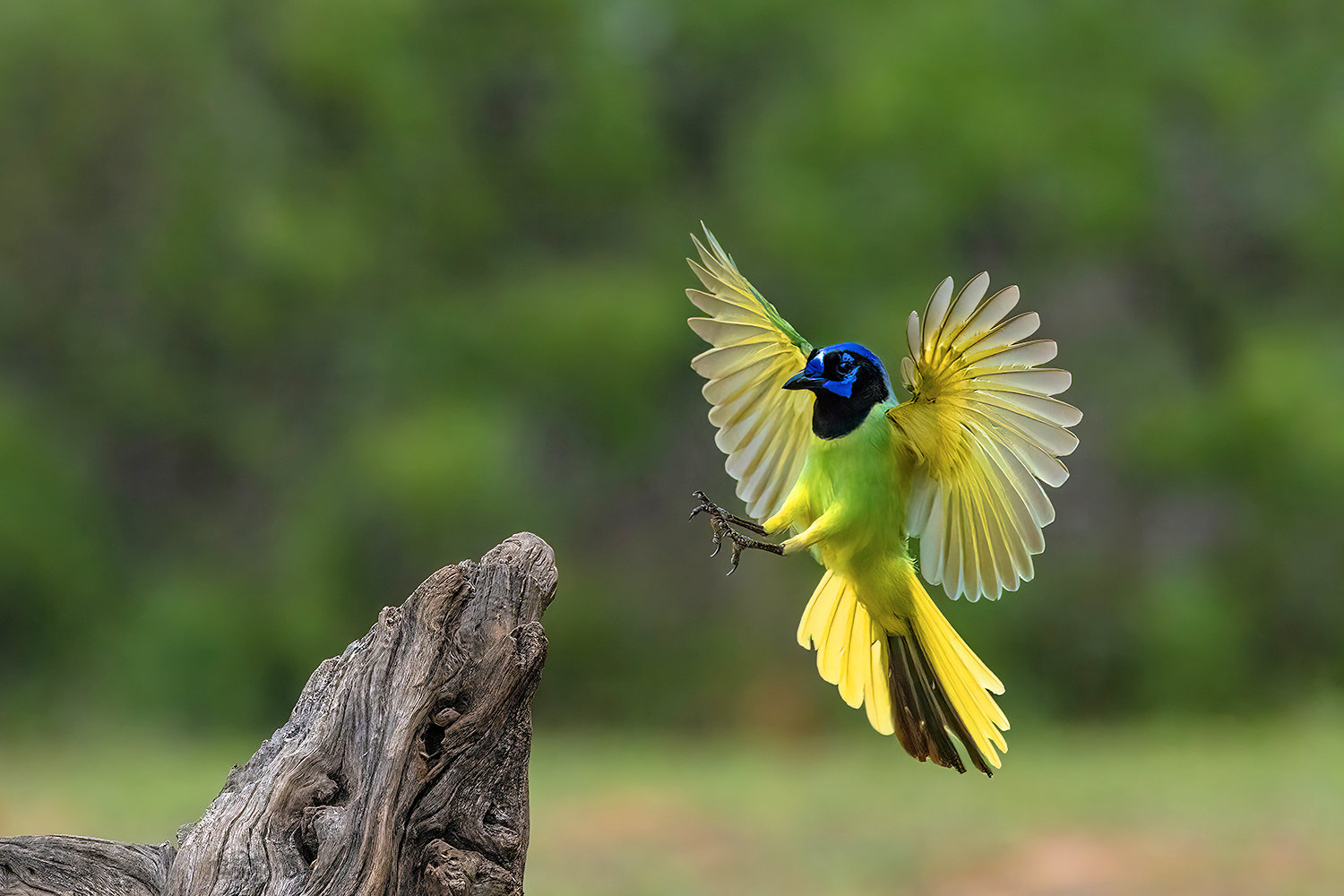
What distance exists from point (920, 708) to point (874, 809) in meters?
4.16

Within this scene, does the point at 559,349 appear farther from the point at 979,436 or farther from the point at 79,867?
the point at 79,867

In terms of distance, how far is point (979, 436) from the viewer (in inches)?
94.3

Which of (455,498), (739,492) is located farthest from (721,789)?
(739,492)

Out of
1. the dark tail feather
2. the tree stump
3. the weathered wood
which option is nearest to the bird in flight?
the dark tail feather

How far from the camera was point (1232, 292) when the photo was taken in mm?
9398

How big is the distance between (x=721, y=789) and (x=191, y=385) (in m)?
4.19

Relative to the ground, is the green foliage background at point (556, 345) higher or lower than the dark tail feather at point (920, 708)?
higher

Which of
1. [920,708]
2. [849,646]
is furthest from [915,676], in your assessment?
[849,646]

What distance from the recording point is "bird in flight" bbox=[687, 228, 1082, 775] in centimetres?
228

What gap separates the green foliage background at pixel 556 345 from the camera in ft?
28.2

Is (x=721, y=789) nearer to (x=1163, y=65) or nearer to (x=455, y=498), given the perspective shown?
(x=455, y=498)

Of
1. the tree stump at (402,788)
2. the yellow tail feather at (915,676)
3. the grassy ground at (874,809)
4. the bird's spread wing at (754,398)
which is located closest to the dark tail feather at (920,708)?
the yellow tail feather at (915,676)

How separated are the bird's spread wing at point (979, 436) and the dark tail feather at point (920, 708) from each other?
140 millimetres

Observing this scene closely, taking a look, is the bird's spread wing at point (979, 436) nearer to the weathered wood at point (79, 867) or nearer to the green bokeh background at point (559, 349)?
the weathered wood at point (79, 867)
